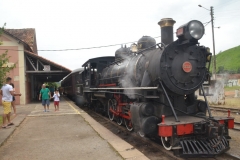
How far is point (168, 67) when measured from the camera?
5.45 m

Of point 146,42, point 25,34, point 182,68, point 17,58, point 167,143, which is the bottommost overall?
point 167,143

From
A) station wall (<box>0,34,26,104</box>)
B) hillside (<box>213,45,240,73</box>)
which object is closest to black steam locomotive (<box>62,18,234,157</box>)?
station wall (<box>0,34,26,104</box>)

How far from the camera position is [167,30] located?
612 centimetres

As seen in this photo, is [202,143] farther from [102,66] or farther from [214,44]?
[214,44]

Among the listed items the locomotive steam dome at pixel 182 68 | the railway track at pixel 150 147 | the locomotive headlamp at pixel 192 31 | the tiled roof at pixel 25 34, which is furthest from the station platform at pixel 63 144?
the tiled roof at pixel 25 34

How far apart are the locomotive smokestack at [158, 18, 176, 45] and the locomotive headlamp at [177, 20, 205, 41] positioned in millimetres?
646

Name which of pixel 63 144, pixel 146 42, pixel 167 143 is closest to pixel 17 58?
pixel 146 42

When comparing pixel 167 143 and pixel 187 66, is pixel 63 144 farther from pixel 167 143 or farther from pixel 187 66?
pixel 187 66

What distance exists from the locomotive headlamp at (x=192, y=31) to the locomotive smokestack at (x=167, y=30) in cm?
65

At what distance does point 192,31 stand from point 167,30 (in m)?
0.91

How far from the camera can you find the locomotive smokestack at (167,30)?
19.9 ft

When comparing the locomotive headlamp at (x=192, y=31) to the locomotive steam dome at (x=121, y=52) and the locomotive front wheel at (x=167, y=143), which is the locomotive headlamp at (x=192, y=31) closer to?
the locomotive front wheel at (x=167, y=143)

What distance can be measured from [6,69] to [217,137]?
5986 millimetres

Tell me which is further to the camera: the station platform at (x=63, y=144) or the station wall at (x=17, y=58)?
the station wall at (x=17, y=58)
